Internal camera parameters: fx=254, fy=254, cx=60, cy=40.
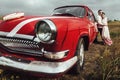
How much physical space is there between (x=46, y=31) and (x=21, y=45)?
1.65 ft

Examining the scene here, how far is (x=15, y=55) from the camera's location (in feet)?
13.4

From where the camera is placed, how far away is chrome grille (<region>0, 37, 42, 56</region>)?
155 inches

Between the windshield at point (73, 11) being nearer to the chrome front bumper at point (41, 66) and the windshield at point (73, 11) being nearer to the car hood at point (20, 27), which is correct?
the car hood at point (20, 27)

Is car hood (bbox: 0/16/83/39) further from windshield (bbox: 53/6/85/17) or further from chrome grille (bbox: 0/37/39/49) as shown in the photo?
windshield (bbox: 53/6/85/17)

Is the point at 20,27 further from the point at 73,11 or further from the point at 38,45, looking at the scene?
the point at 73,11

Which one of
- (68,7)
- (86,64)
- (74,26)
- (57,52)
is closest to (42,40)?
(57,52)

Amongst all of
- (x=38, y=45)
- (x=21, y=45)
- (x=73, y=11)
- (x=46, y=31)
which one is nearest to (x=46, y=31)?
(x=46, y=31)

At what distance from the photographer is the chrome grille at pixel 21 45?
393cm

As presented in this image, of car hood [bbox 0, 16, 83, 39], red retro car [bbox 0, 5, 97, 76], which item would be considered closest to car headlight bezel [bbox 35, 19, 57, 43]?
red retro car [bbox 0, 5, 97, 76]

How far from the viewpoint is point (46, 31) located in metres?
3.81

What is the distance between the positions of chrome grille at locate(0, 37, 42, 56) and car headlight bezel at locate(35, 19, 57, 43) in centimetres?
16

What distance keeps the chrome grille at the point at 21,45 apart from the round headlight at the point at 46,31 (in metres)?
0.16

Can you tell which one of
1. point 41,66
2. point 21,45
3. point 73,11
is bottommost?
point 41,66

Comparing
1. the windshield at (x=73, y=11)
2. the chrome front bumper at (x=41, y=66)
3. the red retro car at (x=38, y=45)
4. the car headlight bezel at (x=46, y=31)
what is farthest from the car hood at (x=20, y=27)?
the windshield at (x=73, y=11)
